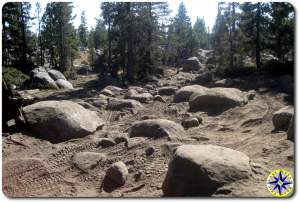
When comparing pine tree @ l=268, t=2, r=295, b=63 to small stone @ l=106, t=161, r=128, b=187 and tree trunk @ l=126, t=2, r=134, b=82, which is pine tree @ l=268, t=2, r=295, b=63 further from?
tree trunk @ l=126, t=2, r=134, b=82

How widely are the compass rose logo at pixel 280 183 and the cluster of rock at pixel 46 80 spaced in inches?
681

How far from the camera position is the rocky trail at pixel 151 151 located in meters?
6.56

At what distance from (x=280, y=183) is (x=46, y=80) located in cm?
1807

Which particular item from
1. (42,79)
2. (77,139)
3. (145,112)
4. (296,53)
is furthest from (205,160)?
(42,79)

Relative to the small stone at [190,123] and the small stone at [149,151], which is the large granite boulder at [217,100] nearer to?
the small stone at [190,123]

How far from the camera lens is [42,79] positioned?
22469 millimetres

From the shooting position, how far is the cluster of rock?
72.5 feet

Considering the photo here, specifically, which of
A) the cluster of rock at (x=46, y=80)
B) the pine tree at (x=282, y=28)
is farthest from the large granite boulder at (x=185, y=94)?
the cluster of rock at (x=46, y=80)

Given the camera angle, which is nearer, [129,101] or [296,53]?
[296,53]

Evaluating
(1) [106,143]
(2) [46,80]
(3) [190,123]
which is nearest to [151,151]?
(1) [106,143]

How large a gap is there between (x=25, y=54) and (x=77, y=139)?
1804 centimetres

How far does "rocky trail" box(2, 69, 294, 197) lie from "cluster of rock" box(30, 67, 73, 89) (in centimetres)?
859

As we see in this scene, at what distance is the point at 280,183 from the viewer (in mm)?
6391

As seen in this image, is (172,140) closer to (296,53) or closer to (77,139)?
(77,139)
